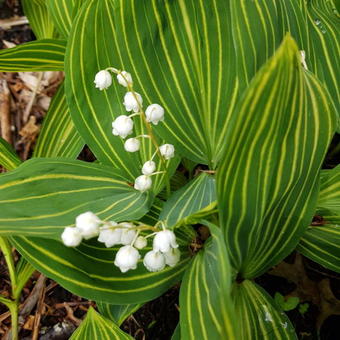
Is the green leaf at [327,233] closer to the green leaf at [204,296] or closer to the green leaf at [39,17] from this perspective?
the green leaf at [204,296]

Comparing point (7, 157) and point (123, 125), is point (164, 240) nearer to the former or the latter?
point (123, 125)

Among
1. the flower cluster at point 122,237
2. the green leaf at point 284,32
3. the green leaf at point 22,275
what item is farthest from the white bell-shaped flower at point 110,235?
the green leaf at point 22,275

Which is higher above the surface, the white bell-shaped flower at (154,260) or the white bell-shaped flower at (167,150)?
the white bell-shaped flower at (167,150)

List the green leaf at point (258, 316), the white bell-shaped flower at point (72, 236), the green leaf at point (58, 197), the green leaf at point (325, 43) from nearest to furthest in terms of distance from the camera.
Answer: the white bell-shaped flower at point (72, 236) → the green leaf at point (58, 197) → the green leaf at point (258, 316) → the green leaf at point (325, 43)


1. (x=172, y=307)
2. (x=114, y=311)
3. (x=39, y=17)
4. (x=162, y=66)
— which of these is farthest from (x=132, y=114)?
(x=39, y=17)

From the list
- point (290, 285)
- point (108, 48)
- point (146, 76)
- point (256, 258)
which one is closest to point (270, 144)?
point (256, 258)

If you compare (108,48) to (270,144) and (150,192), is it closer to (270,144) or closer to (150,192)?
(150,192)

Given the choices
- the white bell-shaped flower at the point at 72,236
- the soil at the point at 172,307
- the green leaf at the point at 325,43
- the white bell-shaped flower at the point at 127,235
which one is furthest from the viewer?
the soil at the point at 172,307

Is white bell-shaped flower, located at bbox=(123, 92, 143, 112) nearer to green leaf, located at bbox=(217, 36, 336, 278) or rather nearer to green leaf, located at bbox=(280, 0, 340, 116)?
green leaf, located at bbox=(217, 36, 336, 278)
